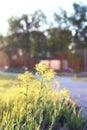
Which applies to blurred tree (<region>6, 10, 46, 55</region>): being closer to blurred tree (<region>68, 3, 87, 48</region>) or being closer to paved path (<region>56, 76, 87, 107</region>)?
blurred tree (<region>68, 3, 87, 48</region>)

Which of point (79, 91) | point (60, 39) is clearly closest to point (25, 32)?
point (60, 39)

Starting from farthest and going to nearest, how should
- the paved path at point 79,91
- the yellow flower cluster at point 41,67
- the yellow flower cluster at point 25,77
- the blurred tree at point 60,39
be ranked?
the blurred tree at point 60,39, the paved path at point 79,91, the yellow flower cluster at point 41,67, the yellow flower cluster at point 25,77

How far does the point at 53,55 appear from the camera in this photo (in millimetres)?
35625

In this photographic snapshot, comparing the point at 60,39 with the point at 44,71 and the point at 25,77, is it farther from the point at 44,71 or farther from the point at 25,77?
the point at 25,77

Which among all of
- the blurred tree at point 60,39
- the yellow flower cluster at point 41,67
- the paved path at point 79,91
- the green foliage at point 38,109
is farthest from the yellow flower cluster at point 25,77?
the blurred tree at point 60,39

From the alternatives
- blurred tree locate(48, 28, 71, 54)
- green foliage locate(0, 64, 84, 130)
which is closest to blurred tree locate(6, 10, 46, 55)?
blurred tree locate(48, 28, 71, 54)

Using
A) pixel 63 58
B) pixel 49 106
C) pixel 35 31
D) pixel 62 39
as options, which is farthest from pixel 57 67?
pixel 49 106

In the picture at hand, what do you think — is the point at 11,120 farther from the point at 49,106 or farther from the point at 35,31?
the point at 35,31

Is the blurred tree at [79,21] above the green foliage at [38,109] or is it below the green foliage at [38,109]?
above

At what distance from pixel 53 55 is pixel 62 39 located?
7.23ft

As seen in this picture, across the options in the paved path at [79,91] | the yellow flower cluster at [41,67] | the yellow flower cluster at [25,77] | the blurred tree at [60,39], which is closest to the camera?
the yellow flower cluster at [25,77]

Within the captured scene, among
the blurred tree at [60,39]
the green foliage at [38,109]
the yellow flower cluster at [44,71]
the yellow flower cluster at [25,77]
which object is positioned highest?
the blurred tree at [60,39]

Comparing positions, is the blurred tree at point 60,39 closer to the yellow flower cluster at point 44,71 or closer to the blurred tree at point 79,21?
the blurred tree at point 79,21

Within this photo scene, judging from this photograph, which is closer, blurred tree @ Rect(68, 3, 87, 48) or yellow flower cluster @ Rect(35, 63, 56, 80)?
yellow flower cluster @ Rect(35, 63, 56, 80)
